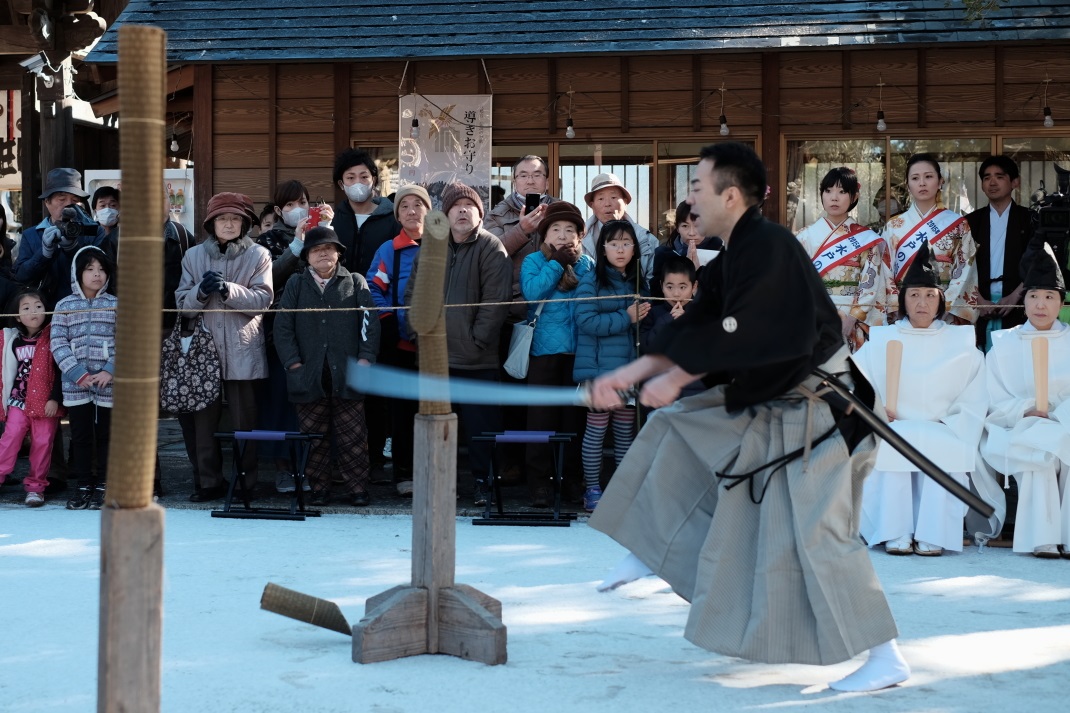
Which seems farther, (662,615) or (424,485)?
(662,615)

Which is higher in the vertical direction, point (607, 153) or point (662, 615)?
point (607, 153)

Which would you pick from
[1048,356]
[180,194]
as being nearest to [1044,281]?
[1048,356]

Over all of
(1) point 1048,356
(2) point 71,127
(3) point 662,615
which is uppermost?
(2) point 71,127

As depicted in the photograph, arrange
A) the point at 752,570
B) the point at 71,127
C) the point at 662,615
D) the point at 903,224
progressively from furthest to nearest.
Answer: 1. the point at 71,127
2. the point at 903,224
3. the point at 662,615
4. the point at 752,570

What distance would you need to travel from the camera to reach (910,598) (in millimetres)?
5281

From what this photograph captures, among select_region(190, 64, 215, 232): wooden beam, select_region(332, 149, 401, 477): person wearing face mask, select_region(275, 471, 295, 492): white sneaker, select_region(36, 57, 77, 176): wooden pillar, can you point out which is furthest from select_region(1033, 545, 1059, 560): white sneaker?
select_region(36, 57, 77, 176): wooden pillar

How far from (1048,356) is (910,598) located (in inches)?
79.6

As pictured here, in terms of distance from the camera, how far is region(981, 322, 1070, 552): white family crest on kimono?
6367 millimetres

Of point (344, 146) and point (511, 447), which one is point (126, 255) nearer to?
point (511, 447)

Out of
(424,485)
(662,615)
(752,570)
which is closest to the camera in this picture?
(752,570)

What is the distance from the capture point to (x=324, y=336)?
24.2 feet

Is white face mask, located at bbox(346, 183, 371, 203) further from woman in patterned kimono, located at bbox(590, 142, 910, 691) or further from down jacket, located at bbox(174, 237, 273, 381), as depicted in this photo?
woman in patterned kimono, located at bbox(590, 142, 910, 691)

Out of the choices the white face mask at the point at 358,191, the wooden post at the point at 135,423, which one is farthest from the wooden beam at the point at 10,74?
the wooden post at the point at 135,423

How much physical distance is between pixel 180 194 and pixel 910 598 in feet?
23.5
